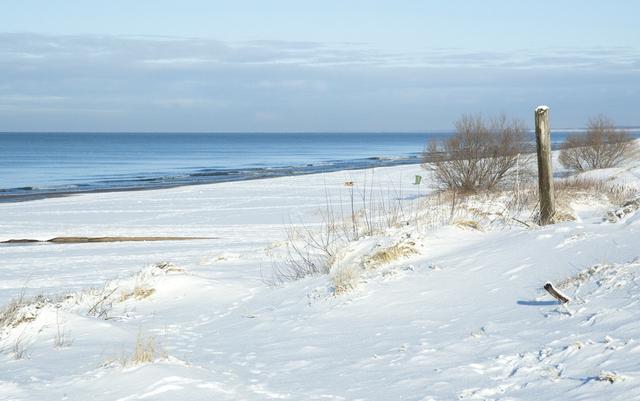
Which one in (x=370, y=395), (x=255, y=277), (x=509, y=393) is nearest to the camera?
(x=509, y=393)

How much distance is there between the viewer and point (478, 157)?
28.5 meters

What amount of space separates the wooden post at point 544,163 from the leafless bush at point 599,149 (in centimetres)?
2497

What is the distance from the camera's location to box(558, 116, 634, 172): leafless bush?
111 feet

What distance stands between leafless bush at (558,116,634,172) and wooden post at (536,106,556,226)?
983 inches

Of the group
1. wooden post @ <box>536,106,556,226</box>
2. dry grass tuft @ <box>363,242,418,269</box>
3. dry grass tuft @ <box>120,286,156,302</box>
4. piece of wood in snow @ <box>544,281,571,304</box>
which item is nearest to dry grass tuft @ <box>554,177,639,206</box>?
wooden post @ <box>536,106,556,226</box>

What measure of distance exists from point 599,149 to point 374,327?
97.4ft

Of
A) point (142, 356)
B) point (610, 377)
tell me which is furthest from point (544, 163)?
point (142, 356)

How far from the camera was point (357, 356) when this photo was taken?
6.00 m

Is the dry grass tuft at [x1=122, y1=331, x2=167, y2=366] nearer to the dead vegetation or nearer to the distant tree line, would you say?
the dead vegetation

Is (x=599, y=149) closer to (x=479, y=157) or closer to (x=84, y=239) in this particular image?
(x=479, y=157)

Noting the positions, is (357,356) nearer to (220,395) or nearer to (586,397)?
(220,395)

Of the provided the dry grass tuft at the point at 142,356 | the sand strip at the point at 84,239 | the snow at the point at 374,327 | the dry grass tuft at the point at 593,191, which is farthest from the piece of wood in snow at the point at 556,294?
the sand strip at the point at 84,239

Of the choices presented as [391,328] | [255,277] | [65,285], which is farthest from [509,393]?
[65,285]

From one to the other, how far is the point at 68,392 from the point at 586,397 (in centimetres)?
331
